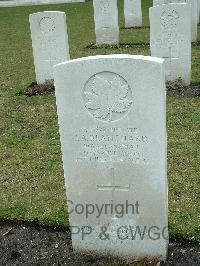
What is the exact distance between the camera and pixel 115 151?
3.68 metres

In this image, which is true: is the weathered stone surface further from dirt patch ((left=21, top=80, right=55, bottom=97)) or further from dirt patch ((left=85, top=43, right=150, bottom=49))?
dirt patch ((left=21, top=80, right=55, bottom=97))

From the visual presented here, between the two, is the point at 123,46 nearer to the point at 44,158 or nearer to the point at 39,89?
the point at 39,89

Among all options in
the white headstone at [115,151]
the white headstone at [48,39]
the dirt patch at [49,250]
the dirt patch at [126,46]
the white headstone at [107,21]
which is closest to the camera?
the white headstone at [115,151]

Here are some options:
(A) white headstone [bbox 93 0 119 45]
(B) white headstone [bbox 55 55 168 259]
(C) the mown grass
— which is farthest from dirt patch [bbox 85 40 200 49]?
(B) white headstone [bbox 55 55 168 259]

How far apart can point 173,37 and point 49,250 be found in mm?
5394

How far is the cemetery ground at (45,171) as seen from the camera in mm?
4195

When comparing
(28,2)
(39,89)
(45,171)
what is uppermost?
(28,2)

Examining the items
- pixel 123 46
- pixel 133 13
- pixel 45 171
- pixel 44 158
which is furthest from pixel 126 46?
pixel 45 171

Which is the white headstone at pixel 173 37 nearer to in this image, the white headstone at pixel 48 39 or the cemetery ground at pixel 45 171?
the cemetery ground at pixel 45 171

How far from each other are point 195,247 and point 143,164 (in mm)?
937

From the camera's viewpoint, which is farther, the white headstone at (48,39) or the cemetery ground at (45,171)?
the white headstone at (48,39)

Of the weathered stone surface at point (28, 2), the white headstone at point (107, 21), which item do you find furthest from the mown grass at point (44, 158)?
the weathered stone surface at point (28, 2)

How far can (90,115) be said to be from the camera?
363 centimetres

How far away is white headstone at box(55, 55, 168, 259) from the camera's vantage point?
3447 mm
